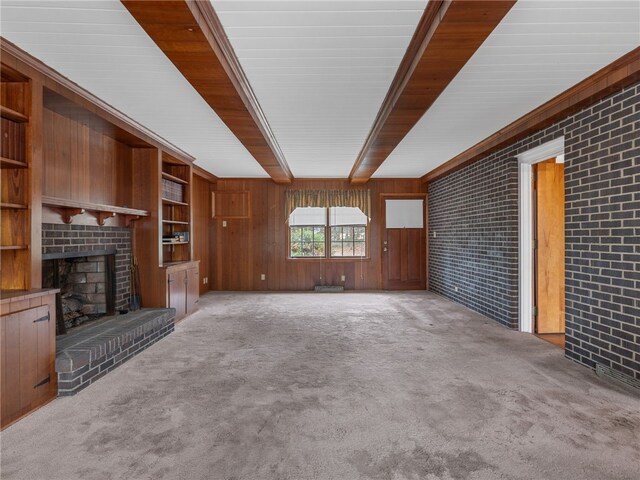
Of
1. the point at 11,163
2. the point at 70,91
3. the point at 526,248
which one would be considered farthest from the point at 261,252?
the point at 11,163

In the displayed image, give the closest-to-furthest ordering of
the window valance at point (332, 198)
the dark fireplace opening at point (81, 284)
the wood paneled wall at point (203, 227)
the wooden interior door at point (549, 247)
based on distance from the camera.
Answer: the dark fireplace opening at point (81, 284)
the wooden interior door at point (549, 247)
the wood paneled wall at point (203, 227)
the window valance at point (332, 198)

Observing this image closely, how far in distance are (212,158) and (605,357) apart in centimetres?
549

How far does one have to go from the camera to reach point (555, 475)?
1618mm

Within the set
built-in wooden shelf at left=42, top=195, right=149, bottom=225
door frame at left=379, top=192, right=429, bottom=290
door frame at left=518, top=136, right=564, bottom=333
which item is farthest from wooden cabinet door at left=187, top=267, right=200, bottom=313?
door frame at left=518, top=136, right=564, bottom=333

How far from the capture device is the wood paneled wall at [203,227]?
21.3 feet

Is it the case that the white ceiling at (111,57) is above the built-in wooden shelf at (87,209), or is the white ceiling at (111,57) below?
A: above

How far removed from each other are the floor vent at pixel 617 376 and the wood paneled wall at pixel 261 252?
15.7 ft

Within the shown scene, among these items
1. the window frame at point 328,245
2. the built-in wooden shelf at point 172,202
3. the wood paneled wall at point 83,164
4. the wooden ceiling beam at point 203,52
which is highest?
the wooden ceiling beam at point 203,52

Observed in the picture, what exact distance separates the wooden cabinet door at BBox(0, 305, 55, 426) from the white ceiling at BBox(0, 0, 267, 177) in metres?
1.79

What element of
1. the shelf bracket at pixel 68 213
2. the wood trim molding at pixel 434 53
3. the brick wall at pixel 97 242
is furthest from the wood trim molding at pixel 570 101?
the brick wall at pixel 97 242

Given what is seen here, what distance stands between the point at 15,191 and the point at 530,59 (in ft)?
12.7

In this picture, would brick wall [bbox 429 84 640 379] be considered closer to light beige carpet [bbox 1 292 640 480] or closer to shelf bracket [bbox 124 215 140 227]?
light beige carpet [bbox 1 292 640 480]

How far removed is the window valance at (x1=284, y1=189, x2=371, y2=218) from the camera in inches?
285

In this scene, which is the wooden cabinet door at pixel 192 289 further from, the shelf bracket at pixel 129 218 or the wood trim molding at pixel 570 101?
the wood trim molding at pixel 570 101
